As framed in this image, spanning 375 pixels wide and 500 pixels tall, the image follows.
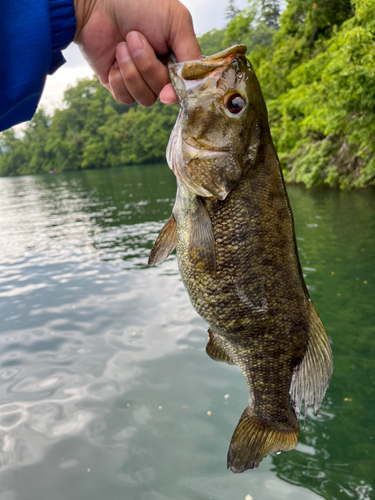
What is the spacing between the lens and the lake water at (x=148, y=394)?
407cm

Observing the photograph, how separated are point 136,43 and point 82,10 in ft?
1.06

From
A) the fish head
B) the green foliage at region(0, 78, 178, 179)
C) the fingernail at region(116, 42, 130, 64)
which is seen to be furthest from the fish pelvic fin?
the green foliage at region(0, 78, 178, 179)

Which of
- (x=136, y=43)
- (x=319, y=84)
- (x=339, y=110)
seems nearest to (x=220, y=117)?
(x=136, y=43)

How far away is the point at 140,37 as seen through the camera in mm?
2131

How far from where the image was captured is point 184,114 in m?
1.98

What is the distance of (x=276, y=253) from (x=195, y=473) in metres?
3.17

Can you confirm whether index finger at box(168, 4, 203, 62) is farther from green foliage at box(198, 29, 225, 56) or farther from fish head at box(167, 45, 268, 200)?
green foliage at box(198, 29, 225, 56)

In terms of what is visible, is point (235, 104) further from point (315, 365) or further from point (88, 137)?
point (88, 137)

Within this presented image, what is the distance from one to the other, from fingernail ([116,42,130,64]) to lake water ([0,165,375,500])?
12.4 feet

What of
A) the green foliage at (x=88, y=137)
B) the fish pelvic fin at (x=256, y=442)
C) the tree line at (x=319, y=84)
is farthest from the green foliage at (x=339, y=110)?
the green foliage at (x=88, y=137)

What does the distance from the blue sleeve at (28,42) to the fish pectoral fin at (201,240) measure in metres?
0.94

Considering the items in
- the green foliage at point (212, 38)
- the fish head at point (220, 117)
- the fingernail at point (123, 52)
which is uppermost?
the green foliage at point (212, 38)

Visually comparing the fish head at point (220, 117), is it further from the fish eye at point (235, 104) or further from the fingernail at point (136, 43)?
the fingernail at point (136, 43)

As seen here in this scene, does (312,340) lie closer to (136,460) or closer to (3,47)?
(3,47)
